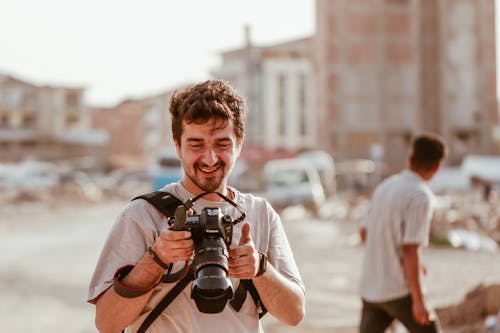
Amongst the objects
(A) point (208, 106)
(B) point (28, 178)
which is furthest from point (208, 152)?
(B) point (28, 178)

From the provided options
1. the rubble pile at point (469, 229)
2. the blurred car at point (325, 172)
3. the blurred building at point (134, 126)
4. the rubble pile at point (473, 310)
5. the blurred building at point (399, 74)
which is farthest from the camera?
the blurred building at point (134, 126)

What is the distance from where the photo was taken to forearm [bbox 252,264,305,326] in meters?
2.57

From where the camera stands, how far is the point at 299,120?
78.1 m

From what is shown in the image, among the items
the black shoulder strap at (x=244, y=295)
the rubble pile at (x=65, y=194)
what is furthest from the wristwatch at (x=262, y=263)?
the rubble pile at (x=65, y=194)

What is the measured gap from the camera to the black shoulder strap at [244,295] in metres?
2.57

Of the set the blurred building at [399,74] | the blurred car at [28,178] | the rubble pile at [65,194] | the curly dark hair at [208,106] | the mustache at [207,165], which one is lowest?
the rubble pile at [65,194]

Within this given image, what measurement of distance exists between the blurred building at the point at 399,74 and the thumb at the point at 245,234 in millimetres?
41834

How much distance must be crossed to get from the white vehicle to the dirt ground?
2.57 m

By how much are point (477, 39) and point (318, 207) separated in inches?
856

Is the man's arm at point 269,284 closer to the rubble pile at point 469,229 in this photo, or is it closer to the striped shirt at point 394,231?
the striped shirt at point 394,231

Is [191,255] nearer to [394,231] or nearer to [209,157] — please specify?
[209,157]

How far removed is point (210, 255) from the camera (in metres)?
2.26

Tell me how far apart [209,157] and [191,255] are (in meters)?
0.39

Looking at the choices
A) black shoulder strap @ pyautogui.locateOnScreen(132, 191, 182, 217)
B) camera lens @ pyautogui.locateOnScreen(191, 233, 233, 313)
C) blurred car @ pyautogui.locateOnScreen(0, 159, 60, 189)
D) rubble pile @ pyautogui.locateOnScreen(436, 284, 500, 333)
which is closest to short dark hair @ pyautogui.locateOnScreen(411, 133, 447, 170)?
black shoulder strap @ pyautogui.locateOnScreen(132, 191, 182, 217)
